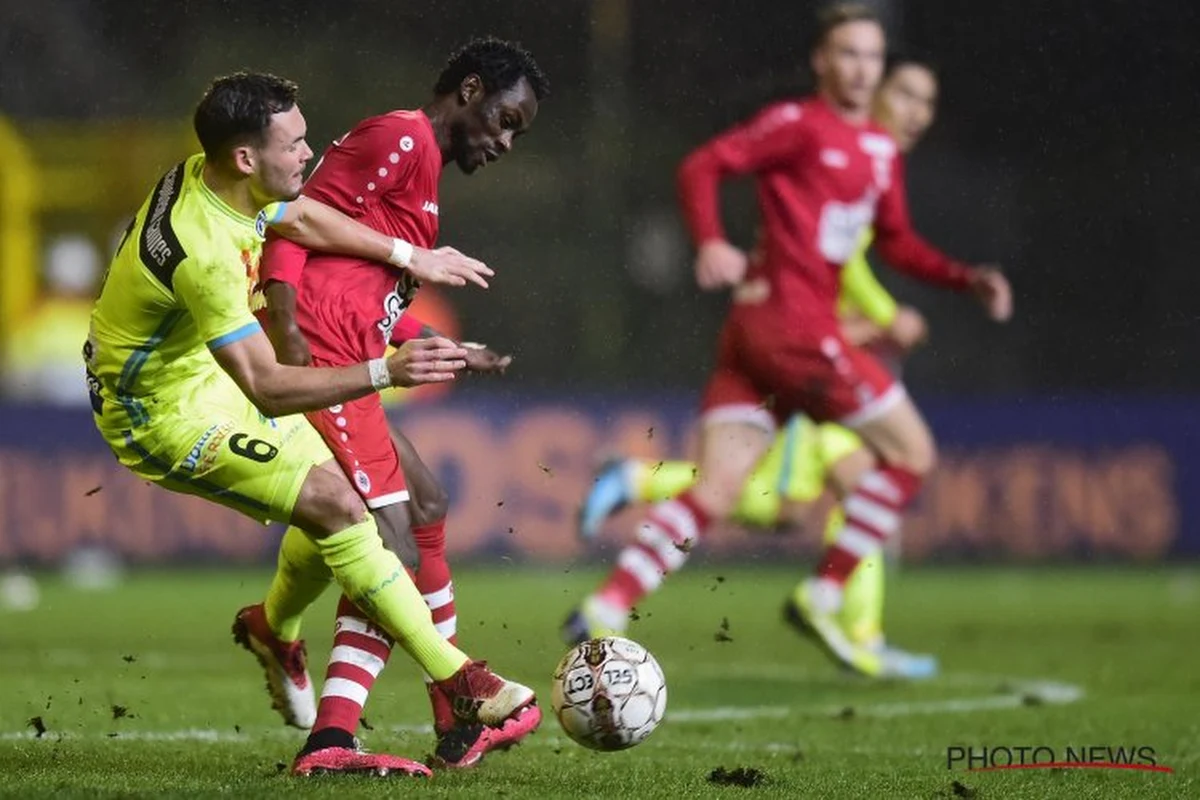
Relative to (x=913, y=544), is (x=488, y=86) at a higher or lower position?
higher

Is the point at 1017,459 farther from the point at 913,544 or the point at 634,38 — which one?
the point at 634,38

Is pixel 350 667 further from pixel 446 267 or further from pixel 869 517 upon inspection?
pixel 869 517

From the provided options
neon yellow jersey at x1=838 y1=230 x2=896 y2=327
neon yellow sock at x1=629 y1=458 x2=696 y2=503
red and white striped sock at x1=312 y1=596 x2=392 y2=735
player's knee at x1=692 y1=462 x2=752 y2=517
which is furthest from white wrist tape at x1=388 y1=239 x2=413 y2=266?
neon yellow jersey at x1=838 y1=230 x2=896 y2=327

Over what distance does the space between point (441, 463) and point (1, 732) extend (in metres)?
8.40

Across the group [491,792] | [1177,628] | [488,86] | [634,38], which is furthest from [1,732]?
[634,38]

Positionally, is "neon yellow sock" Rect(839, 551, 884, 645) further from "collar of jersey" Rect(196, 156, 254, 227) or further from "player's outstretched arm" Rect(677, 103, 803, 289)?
"collar of jersey" Rect(196, 156, 254, 227)

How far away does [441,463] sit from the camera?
48.3 feet

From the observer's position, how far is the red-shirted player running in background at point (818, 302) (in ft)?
27.7

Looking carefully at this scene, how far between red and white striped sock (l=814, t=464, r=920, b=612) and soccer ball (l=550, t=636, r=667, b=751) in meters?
3.33

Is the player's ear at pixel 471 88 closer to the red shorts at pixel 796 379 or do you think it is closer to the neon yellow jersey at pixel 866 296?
the red shorts at pixel 796 379

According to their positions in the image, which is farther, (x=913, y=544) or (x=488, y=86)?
(x=913, y=544)

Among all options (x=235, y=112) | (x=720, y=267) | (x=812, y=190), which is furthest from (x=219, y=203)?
(x=812, y=190)

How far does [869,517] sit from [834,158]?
1.51 metres

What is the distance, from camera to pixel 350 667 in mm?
5594
